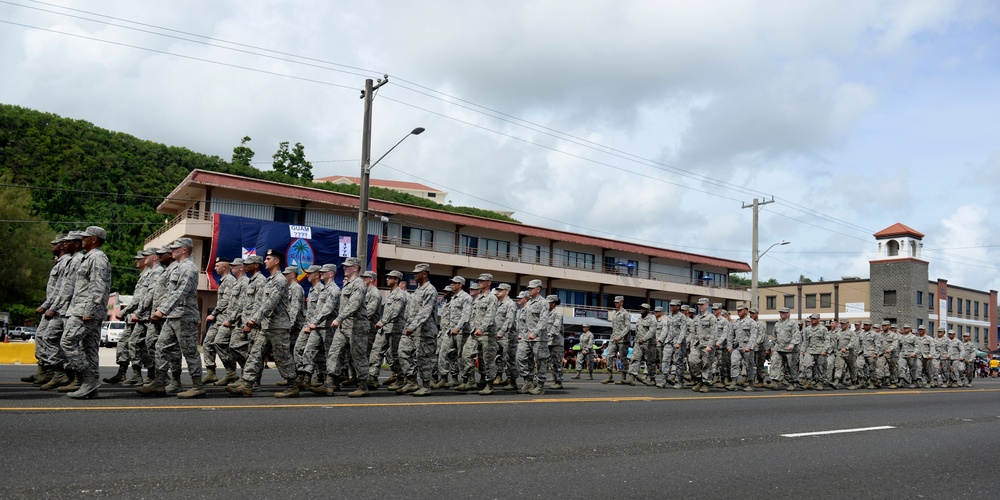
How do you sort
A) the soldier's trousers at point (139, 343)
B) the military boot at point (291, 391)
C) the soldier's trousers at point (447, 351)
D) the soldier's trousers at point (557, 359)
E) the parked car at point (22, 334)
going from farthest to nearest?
the parked car at point (22, 334) → the soldier's trousers at point (557, 359) → the soldier's trousers at point (447, 351) → the soldier's trousers at point (139, 343) → the military boot at point (291, 391)

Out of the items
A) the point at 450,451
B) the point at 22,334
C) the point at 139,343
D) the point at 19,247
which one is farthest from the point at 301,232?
the point at 450,451

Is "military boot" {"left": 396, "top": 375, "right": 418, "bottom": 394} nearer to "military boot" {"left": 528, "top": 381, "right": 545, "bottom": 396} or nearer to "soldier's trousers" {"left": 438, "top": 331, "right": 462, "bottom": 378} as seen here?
"soldier's trousers" {"left": 438, "top": 331, "right": 462, "bottom": 378}

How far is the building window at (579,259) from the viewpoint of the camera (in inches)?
2373

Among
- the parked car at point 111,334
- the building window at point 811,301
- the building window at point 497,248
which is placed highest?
the building window at point 497,248

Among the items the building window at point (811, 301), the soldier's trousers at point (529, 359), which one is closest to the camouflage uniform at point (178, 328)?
the soldier's trousers at point (529, 359)

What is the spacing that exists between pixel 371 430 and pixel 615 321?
12653 mm

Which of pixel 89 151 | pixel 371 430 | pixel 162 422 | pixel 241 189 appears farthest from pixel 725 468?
pixel 89 151

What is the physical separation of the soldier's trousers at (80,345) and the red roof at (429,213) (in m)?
35.2

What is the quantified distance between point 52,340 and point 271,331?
2.64 meters

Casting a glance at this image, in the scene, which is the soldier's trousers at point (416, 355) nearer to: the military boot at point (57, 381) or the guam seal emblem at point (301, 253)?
the military boot at point (57, 381)

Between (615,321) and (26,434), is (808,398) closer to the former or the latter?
(615,321)

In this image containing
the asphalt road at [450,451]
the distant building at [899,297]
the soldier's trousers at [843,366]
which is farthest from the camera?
the distant building at [899,297]

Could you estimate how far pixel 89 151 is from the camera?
2724 inches

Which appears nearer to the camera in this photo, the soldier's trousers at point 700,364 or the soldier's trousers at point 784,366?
the soldier's trousers at point 700,364
